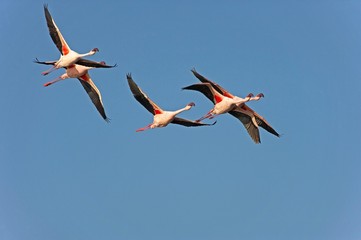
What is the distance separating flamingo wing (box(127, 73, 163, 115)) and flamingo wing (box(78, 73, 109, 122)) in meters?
4.79

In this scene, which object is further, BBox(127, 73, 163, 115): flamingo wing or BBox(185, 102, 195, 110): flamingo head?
BBox(185, 102, 195, 110): flamingo head

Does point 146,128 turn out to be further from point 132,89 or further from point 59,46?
point 59,46

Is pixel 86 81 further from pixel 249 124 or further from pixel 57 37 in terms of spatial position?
pixel 249 124

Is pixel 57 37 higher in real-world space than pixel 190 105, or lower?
higher

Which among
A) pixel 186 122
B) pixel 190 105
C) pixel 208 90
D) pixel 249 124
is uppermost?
pixel 208 90

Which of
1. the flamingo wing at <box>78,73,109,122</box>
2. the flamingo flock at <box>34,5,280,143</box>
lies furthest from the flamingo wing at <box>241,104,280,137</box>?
the flamingo wing at <box>78,73,109,122</box>

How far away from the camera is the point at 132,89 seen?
5931 cm

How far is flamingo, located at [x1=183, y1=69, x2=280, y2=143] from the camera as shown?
61.3 m

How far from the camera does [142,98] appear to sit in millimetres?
59719

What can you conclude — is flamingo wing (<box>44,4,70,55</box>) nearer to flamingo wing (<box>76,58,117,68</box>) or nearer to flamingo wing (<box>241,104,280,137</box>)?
flamingo wing (<box>76,58,117,68</box>)

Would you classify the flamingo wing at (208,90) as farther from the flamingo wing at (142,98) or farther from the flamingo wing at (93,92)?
the flamingo wing at (93,92)

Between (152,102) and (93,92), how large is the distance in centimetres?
569

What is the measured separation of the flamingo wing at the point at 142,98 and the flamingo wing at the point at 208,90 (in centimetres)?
236

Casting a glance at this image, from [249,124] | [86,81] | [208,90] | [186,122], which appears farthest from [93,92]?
[249,124]
